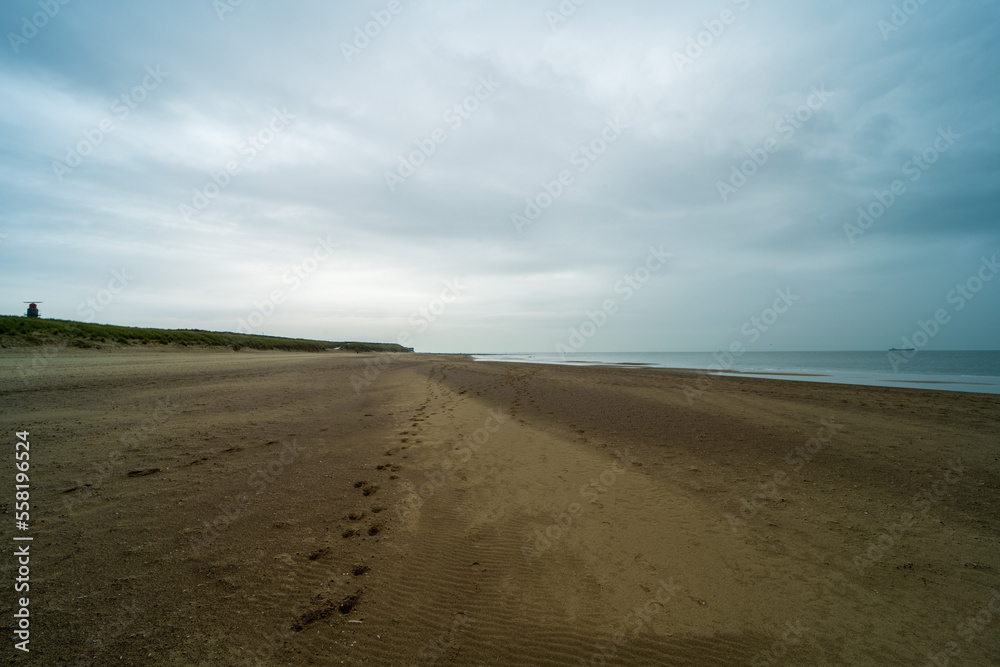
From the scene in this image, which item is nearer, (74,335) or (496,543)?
(496,543)

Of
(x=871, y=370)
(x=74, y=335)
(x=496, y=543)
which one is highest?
(x=871, y=370)

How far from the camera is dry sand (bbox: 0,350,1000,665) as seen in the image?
3.94 meters

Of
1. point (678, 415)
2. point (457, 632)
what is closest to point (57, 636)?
point (457, 632)

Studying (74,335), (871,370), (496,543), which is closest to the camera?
(496,543)

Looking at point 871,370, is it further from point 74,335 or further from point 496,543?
point 74,335

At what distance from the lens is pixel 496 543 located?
5.93 m

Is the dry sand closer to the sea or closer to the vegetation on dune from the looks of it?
the sea

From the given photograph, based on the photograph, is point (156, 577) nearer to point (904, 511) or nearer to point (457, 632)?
point (457, 632)

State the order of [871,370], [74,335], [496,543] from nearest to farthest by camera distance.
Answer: [496,543], [74,335], [871,370]

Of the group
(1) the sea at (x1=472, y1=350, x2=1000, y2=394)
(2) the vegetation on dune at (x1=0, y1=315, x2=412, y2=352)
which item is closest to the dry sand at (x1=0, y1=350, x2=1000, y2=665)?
(1) the sea at (x1=472, y1=350, x2=1000, y2=394)

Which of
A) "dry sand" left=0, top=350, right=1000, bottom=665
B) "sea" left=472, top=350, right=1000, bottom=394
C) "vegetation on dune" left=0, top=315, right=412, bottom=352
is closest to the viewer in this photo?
"dry sand" left=0, top=350, right=1000, bottom=665

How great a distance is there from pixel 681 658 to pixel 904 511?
615cm

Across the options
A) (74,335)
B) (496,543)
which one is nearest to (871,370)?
(496,543)

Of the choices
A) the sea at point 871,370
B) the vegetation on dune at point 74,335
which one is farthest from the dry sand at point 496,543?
the vegetation on dune at point 74,335
